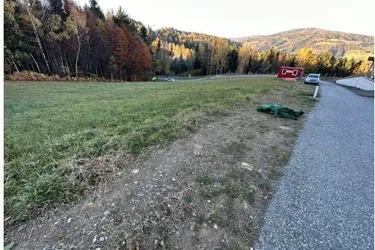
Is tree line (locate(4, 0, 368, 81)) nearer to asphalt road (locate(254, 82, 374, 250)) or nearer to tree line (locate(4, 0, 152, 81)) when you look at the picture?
tree line (locate(4, 0, 152, 81))

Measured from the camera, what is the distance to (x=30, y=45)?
Answer: 1877 centimetres

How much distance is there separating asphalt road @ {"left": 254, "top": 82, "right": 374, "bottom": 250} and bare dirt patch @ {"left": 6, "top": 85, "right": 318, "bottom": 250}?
0.62 ft

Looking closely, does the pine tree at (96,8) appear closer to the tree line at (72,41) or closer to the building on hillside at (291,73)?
the tree line at (72,41)

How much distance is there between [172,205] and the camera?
7.70 feet

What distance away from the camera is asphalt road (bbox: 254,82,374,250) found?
2088 mm

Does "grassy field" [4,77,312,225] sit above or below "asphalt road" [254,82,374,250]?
above

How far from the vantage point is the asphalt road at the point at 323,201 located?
2088mm

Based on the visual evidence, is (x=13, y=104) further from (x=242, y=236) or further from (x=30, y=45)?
(x=30, y=45)

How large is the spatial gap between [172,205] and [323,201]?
200cm

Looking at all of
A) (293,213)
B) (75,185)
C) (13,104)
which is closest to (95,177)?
(75,185)

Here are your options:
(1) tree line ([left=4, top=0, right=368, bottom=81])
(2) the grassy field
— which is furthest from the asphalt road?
(1) tree line ([left=4, top=0, right=368, bottom=81])

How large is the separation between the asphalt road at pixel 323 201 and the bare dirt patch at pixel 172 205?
0.62 feet

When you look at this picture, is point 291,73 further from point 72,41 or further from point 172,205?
point 172,205

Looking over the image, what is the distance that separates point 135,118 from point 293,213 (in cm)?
456
